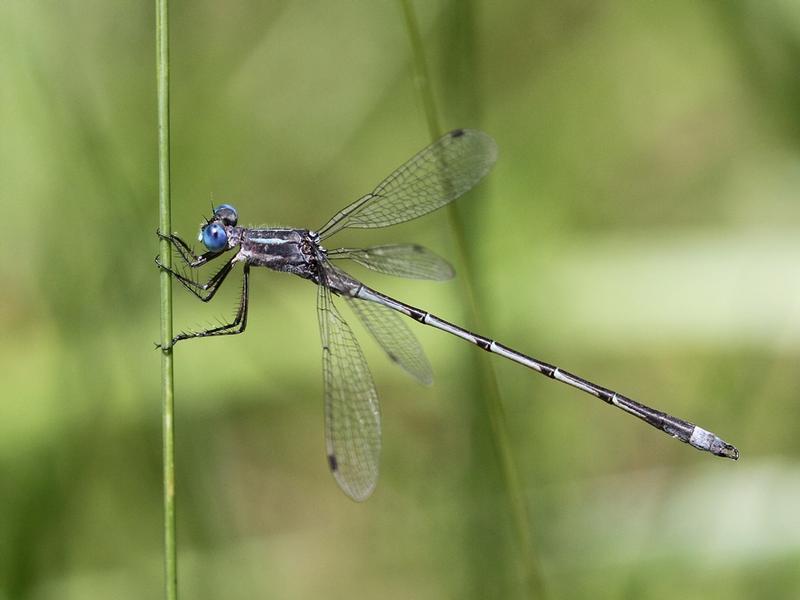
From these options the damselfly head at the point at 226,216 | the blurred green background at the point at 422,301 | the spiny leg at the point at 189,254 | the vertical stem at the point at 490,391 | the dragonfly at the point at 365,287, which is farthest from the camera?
the blurred green background at the point at 422,301

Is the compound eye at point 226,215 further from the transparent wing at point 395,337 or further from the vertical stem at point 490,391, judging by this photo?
the vertical stem at point 490,391

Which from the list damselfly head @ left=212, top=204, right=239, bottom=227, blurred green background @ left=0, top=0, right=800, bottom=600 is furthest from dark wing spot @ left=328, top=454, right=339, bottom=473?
damselfly head @ left=212, top=204, right=239, bottom=227

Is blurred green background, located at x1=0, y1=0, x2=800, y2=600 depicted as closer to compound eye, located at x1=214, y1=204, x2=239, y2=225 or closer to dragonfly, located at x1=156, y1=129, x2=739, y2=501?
dragonfly, located at x1=156, y1=129, x2=739, y2=501

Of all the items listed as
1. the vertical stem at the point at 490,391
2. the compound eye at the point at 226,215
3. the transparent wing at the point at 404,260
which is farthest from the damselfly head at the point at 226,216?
the vertical stem at the point at 490,391

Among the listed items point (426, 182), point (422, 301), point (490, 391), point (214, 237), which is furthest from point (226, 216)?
point (490, 391)

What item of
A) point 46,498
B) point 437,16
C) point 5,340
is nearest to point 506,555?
point 46,498
